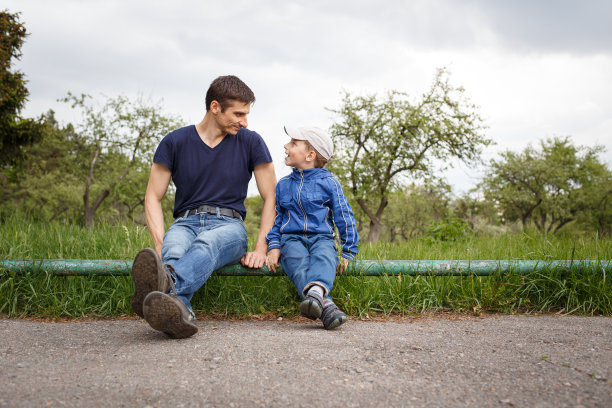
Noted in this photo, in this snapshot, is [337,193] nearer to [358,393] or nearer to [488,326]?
[488,326]

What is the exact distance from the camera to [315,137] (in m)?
3.48

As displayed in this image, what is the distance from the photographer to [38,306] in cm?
346

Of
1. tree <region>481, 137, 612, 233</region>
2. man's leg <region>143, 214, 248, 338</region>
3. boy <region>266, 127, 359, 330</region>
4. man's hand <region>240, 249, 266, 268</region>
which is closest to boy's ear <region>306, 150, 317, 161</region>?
boy <region>266, 127, 359, 330</region>

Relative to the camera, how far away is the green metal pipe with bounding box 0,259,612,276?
3.45 m

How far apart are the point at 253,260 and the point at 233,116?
1.05 m

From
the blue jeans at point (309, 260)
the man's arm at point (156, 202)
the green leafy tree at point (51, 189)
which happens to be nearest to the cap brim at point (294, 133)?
the blue jeans at point (309, 260)

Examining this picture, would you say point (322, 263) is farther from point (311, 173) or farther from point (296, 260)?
point (311, 173)

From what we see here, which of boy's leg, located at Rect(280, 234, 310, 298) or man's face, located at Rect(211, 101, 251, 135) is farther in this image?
man's face, located at Rect(211, 101, 251, 135)

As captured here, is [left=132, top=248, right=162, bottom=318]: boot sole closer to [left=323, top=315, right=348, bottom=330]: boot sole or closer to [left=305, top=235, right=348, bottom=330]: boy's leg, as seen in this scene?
[left=305, top=235, right=348, bottom=330]: boy's leg

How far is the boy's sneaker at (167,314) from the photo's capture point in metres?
2.34

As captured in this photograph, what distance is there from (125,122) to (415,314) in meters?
25.1

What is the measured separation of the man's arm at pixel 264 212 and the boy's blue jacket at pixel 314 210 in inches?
2.1

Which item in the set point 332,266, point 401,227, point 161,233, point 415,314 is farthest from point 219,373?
point 401,227

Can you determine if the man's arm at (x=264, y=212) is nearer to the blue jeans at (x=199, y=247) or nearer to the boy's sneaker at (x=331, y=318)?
the blue jeans at (x=199, y=247)
